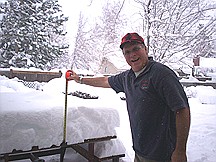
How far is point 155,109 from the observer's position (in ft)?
3.33

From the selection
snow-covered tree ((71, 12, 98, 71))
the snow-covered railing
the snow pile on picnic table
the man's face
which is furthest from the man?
snow-covered tree ((71, 12, 98, 71))

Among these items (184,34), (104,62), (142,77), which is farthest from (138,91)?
(104,62)

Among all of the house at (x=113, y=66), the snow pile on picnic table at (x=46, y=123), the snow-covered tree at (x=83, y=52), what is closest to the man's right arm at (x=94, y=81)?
the snow pile on picnic table at (x=46, y=123)

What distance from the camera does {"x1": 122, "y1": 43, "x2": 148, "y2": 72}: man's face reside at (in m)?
1.08

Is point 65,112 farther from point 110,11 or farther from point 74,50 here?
point 74,50

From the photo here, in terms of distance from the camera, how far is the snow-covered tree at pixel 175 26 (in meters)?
5.70

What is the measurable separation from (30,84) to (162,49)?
2989mm

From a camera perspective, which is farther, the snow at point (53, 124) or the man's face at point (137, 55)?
the snow at point (53, 124)

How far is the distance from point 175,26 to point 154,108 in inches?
204

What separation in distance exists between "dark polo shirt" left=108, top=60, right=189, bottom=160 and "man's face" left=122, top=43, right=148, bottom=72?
3 cm

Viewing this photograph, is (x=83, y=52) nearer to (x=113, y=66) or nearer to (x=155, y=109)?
(x=113, y=66)

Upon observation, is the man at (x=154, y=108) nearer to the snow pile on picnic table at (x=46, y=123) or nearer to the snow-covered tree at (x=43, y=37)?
the snow pile on picnic table at (x=46, y=123)

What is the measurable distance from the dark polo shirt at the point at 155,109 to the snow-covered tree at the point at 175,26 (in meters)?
4.72

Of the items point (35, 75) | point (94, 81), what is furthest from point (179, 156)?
point (35, 75)
